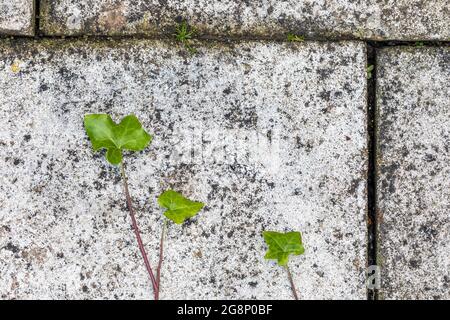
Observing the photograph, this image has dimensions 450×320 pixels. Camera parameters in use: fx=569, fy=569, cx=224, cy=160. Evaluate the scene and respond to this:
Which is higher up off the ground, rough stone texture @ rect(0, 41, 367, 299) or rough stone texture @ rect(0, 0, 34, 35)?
rough stone texture @ rect(0, 0, 34, 35)

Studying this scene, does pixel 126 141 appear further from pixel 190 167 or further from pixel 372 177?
pixel 372 177

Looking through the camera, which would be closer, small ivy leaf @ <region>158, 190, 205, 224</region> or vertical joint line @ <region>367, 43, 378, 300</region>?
small ivy leaf @ <region>158, 190, 205, 224</region>

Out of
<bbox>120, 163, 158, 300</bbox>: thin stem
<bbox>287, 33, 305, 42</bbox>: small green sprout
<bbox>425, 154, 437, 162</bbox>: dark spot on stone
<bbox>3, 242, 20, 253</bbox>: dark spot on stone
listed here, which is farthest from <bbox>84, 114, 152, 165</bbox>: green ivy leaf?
<bbox>425, 154, 437, 162</bbox>: dark spot on stone

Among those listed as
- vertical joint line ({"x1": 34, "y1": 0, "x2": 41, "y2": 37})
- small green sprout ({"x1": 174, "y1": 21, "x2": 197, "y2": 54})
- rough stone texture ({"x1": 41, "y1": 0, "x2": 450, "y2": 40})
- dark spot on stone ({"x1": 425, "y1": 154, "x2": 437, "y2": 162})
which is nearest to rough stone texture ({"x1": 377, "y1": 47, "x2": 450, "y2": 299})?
dark spot on stone ({"x1": 425, "y1": 154, "x2": 437, "y2": 162})

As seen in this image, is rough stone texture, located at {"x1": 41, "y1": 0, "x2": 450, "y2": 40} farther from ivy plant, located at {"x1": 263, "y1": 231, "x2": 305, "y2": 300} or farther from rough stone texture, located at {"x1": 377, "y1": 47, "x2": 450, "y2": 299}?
ivy plant, located at {"x1": 263, "y1": 231, "x2": 305, "y2": 300}

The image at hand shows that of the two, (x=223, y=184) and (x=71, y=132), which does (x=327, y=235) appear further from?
(x=71, y=132)

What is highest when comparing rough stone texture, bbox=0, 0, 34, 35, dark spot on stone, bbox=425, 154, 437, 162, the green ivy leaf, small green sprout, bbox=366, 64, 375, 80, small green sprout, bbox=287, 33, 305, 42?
rough stone texture, bbox=0, 0, 34, 35

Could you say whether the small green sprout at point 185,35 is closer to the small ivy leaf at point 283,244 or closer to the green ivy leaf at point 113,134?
the green ivy leaf at point 113,134

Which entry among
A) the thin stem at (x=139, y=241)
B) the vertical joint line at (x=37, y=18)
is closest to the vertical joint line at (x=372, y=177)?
the thin stem at (x=139, y=241)
